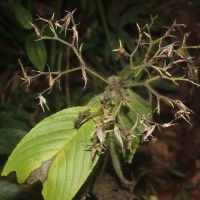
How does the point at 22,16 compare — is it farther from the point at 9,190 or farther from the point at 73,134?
the point at 73,134

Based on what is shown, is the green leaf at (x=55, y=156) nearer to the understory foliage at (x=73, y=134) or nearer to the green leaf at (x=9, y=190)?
the understory foliage at (x=73, y=134)

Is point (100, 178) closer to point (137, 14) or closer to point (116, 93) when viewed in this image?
point (116, 93)

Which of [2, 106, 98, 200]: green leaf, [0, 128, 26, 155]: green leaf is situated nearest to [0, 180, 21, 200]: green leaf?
[0, 128, 26, 155]: green leaf

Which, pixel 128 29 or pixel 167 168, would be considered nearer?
pixel 167 168

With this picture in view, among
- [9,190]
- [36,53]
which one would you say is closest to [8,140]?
[9,190]

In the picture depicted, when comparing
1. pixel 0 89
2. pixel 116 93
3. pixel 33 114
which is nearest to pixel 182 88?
pixel 33 114

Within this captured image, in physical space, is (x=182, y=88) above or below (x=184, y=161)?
above
